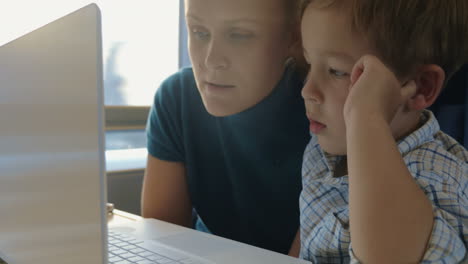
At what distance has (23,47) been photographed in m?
0.55

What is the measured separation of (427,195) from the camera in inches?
23.1

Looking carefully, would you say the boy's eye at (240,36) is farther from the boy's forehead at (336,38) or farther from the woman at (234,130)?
the boy's forehead at (336,38)

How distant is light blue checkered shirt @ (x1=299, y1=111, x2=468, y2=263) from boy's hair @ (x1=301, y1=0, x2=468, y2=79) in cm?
11

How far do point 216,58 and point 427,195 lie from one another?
1.33ft

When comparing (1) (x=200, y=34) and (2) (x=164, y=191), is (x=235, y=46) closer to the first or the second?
(1) (x=200, y=34)

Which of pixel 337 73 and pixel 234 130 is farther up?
pixel 337 73

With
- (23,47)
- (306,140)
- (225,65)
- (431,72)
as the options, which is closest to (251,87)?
(225,65)

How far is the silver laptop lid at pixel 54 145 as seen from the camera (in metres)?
0.38

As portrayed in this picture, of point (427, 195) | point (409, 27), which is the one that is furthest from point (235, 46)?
point (427, 195)

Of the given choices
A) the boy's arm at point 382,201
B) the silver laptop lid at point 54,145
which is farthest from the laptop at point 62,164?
the boy's arm at point 382,201

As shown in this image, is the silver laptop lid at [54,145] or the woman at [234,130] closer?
the silver laptop lid at [54,145]

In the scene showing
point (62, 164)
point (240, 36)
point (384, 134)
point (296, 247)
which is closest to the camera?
point (62, 164)

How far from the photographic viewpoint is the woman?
0.79m

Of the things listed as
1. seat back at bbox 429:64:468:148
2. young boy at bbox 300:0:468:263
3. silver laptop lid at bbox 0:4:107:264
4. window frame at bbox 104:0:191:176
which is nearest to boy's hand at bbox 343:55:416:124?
young boy at bbox 300:0:468:263
